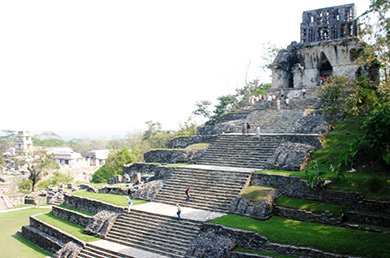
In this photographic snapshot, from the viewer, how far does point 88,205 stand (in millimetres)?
18172

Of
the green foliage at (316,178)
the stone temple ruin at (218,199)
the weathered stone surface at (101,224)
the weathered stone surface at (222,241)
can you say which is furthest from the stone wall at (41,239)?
the green foliage at (316,178)

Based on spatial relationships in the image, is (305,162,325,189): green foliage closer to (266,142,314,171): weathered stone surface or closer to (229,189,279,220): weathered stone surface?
(229,189,279,220): weathered stone surface

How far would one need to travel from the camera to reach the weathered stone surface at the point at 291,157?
1605 centimetres

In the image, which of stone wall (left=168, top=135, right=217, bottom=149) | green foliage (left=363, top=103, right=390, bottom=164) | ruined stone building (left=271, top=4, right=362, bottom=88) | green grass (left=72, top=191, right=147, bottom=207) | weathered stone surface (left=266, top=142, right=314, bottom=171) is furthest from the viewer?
ruined stone building (left=271, top=4, right=362, bottom=88)

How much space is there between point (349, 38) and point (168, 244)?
22.1 m

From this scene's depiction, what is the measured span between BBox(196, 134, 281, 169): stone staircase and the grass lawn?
950cm

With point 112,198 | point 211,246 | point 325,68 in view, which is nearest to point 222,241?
point 211,246

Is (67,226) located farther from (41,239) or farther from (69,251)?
(69,251)

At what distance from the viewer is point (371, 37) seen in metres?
15.2

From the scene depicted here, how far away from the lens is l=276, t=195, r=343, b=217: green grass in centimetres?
1235

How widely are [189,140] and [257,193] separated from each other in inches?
429

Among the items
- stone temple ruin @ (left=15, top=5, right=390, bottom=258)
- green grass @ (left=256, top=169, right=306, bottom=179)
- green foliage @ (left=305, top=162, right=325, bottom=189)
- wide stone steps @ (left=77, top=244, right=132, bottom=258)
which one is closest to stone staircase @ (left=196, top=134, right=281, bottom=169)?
stone temple ruin @ (left=15, top=5, right=390, bottom=258)

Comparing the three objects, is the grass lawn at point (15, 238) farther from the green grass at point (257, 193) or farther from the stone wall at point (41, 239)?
the green grass at point (257, 193)

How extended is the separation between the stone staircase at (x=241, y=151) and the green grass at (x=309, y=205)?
141 inches
